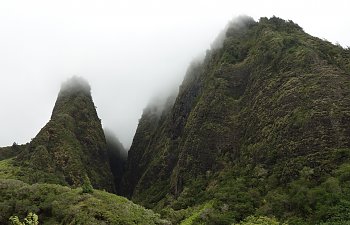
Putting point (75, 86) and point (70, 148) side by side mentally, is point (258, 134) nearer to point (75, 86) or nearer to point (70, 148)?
point (70, 148)

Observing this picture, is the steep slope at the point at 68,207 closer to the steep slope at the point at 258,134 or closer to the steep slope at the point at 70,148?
the steep slope at the point at 258,134

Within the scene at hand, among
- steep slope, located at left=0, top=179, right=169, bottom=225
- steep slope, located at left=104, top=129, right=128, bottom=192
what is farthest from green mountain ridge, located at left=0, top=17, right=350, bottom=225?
steep slope, located at left=104, top=129, right=128, bottom=192

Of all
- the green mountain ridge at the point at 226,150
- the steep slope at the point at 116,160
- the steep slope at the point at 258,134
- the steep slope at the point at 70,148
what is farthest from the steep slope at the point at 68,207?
the steep slope at the point at 116,160

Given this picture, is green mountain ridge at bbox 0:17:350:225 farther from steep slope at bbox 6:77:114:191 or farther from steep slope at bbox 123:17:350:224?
steep slope at bbox 6:77:114:191

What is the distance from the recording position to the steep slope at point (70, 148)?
124625 millimetres

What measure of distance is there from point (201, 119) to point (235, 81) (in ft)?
50.7

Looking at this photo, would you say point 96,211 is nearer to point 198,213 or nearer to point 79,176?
point 198,213

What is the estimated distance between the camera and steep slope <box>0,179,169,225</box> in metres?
60.5

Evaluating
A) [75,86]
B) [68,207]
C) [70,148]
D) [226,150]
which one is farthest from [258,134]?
[75,86]

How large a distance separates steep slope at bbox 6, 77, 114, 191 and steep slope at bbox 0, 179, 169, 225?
41641mm

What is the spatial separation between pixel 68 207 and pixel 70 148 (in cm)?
7604

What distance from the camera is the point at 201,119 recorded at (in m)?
119

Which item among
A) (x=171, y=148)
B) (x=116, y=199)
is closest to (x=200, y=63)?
(x=171, y=148)

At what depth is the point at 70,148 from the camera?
138m
